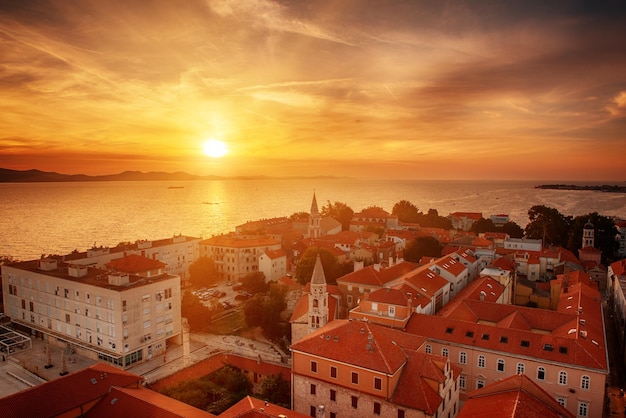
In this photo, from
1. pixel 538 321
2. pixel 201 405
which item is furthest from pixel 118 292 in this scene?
pixel 538 321

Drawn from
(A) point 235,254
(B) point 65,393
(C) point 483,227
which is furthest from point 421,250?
(B) point 65,393

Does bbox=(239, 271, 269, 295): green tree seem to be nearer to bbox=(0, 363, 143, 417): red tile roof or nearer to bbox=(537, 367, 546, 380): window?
bbox=(0, 363, 143, 417): red tile roof

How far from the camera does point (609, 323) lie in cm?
4572

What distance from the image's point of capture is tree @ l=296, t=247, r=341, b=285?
173 feet

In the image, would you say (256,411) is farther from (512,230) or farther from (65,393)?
(512,230)

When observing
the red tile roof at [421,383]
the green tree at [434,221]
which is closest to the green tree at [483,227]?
the green tree at [434,221]

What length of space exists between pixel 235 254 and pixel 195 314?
2533 cm

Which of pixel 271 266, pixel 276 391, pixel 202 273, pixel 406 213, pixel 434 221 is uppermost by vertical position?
pixel 406 213

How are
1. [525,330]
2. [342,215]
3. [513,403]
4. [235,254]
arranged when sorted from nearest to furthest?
[513,403] < [525,330] < [235,254] < [342,215]

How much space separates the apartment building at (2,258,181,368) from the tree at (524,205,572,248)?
2925 inches

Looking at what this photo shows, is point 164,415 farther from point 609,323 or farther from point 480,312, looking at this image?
point 609,323

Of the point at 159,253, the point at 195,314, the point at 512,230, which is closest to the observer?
the point at 195,314

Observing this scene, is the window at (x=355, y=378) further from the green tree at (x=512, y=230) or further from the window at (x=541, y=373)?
the green tree at (x=512, y=230)

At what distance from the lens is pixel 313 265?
53469 mm
